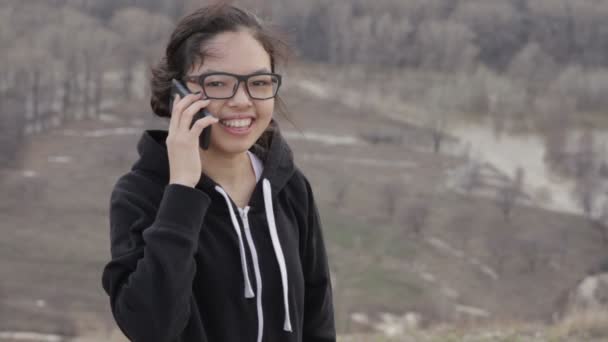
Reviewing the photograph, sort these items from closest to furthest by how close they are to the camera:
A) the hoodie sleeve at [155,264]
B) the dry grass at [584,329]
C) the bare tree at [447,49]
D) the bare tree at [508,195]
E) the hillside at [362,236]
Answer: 1. the hoodie sleeve at [155,264]
2. the dry grass at [584,329]
3. the hillside at [362,236]
4. the bare tree at [508,195]
5. the bare tree at [447,49]

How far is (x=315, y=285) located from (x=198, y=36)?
23.3 inches

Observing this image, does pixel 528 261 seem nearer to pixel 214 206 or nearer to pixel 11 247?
pixel 11 247

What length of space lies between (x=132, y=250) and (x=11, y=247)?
17417mm

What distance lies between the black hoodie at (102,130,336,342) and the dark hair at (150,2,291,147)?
0.11m

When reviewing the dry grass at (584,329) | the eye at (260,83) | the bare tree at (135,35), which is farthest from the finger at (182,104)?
the bare tree at (135,35)

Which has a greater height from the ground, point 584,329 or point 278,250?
point 278,250

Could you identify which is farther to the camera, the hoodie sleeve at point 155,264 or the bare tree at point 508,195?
the bare tree at point 508,195

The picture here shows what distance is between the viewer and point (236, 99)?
1.44 m

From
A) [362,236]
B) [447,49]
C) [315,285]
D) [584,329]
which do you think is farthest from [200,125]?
[447,49]

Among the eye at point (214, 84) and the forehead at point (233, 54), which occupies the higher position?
the forehead at point (233, 54)

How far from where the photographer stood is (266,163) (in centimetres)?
163

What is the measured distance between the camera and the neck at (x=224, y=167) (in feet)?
5.01

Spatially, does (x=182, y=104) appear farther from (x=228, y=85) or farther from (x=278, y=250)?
A: (x=278, y=250)

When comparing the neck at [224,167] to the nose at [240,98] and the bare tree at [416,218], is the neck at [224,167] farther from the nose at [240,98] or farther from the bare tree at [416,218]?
the bare tree at [416,218]
